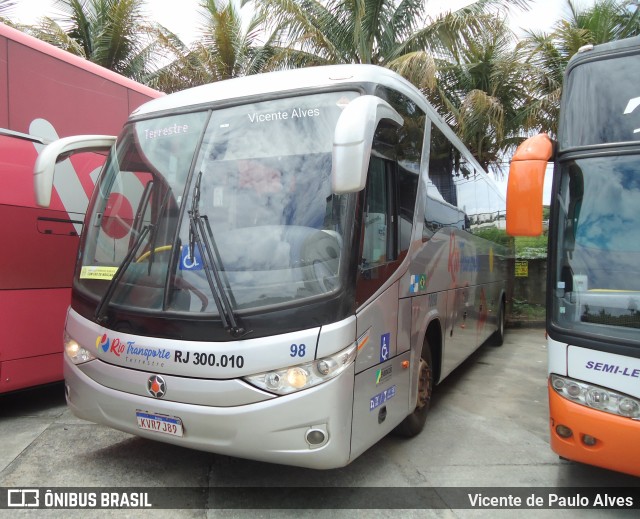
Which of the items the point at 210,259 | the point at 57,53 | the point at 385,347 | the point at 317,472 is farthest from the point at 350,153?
the point at 57,53

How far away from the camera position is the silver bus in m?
3.15

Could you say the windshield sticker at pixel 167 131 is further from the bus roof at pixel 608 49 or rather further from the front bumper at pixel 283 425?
the bus roof at pixel 608 49

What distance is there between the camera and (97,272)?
153 inches

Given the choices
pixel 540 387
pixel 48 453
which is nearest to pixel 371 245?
pixel 48 453

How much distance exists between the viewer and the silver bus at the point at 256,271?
3.15 m

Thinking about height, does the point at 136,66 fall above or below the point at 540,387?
above

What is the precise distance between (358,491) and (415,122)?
3066mm

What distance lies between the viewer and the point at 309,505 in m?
3.51

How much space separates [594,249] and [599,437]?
121cm

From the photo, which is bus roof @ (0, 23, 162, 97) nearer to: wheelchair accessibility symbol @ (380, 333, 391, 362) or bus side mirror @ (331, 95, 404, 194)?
bus side mirror @ (331, 95, 404, 194)

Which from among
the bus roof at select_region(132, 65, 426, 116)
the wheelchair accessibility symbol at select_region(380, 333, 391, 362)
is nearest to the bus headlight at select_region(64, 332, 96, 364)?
the bus roof at select_region(132, 65, 426, 116)

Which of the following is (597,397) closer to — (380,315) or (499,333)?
(380,315)

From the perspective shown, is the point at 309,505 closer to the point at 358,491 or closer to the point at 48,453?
the point at 358,491

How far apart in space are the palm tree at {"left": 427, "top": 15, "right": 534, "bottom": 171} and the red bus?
930 centimetres
